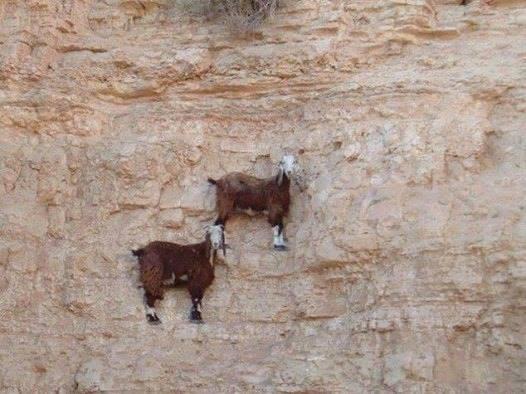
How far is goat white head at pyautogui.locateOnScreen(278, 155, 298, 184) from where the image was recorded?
27.6 feet

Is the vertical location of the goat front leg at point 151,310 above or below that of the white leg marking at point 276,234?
below

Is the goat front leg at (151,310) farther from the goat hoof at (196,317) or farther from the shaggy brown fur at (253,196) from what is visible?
the shaggy brown fur at (253,196)

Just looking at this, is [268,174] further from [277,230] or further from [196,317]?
[196,317]

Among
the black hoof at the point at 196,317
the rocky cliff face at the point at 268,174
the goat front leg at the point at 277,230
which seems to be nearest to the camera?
the rocky cliff face at the point at 268,174

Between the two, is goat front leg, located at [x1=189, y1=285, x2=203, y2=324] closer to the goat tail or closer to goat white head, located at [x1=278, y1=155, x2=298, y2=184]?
the goat tail

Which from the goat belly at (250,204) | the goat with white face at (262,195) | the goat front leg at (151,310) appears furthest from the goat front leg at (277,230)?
the goat front leg at (151,310)

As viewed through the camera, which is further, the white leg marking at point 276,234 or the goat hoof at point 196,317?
the white leg marking at point 276,234

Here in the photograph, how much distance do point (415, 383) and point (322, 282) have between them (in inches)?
52.9

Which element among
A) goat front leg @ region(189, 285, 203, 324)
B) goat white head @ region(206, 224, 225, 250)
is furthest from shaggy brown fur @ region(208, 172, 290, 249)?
goat front leg @ region(189, 285, 203, 324)

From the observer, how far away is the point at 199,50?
30.3 feet

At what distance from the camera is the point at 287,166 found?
8.41 metres

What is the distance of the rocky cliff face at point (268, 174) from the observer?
741 centimetres

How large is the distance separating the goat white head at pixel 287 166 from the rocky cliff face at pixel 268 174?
0.74 feet

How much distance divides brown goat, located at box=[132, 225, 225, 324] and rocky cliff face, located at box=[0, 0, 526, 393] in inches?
5.0
